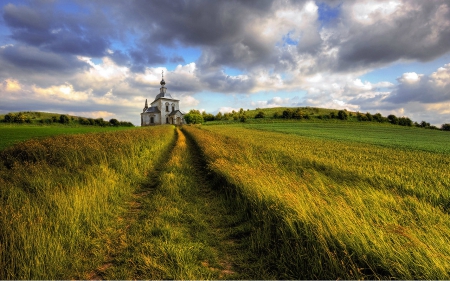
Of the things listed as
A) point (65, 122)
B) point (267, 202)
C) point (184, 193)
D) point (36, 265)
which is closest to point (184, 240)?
point (267, 202)

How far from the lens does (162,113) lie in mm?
107312

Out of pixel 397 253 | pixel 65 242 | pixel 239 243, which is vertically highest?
pixel 397 253

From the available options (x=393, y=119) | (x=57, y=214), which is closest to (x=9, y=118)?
(x=57, y=214)

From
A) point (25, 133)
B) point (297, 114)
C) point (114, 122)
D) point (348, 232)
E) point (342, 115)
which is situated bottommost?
point (348, 232)

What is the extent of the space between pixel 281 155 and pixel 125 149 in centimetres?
839

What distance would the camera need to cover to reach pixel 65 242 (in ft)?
12.7

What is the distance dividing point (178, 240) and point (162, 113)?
10808 cm

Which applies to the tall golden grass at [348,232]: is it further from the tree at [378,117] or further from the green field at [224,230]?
the tree at [378,117]

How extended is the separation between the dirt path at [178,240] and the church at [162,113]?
100m

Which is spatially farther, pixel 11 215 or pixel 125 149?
pixel 125 149

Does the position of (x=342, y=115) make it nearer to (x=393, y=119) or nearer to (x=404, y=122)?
(x=393, y=119)

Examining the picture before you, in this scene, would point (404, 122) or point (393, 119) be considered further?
point (393, 119)

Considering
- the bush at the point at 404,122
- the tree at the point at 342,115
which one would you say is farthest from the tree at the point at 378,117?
the tree at the point at 342,115

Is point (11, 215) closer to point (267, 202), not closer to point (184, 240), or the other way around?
point (184, 240)
